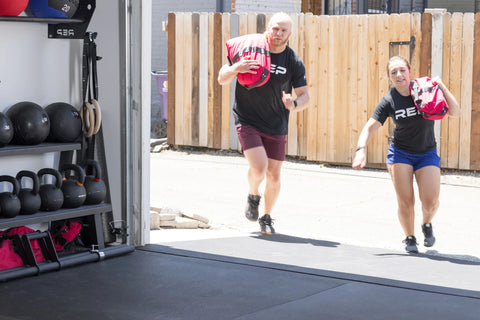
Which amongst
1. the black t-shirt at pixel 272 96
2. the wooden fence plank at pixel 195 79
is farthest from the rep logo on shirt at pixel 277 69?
the wooden fence plank at pixel 195 79

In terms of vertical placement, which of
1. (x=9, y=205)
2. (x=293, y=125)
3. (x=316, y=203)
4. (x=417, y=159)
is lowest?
(x=316, y=203)

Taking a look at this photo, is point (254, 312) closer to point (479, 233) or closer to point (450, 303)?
point (450, 303)

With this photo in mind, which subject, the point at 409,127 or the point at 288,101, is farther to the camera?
the point at 288,101

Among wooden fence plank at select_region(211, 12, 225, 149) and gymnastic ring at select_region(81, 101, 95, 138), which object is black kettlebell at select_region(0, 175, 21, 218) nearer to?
gymnastic ring at select_region(81, 101, 95, 138)

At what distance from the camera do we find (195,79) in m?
13.6

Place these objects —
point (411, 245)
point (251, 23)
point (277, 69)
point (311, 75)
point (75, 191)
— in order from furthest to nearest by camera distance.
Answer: point (251, 23), point (311, 75), point (277, 69), point (411, 245), point (75, 191)

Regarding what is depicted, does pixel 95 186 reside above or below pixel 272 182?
above

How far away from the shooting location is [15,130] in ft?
21.1

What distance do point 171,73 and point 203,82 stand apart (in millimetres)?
627

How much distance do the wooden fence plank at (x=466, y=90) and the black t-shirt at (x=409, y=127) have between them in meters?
4.65

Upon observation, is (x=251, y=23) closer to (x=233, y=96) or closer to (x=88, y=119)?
(x=233, y=96)

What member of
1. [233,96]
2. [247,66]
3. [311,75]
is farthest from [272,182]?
[233,96]

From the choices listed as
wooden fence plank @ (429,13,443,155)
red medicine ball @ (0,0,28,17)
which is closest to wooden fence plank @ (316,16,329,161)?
wooden fence plank @ (429,13,443,155)

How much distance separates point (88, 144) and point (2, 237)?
110cm
